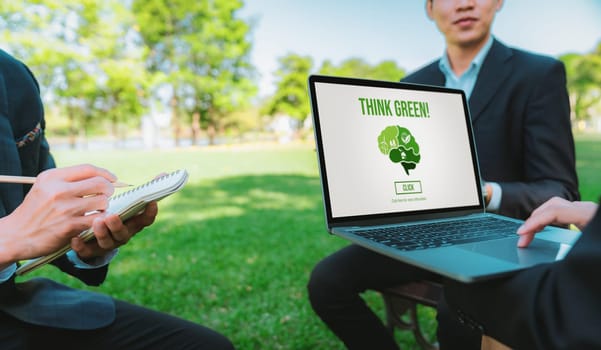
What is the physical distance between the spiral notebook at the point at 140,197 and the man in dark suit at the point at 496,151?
1.21 meters

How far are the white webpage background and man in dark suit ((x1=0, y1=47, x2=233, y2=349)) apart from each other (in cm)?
61

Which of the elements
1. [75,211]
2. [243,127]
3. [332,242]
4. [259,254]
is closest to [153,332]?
[75,211]

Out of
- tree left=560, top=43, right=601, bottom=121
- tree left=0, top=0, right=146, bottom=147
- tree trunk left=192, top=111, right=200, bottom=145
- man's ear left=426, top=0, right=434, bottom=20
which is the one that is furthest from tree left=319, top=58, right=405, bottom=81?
man's ear left=426, top=0, right=434, bottom=20

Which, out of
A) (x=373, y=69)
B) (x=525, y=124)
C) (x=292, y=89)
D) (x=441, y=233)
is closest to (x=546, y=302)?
(x=441, y=233)

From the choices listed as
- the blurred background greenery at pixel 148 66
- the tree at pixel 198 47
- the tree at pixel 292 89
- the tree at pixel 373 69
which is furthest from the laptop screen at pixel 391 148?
the tree at pixel 373 69

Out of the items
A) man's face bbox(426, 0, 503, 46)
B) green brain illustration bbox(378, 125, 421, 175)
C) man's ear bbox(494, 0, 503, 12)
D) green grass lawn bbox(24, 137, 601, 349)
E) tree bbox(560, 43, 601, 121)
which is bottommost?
green grass lawn bbox(24, 137, 601, 349)

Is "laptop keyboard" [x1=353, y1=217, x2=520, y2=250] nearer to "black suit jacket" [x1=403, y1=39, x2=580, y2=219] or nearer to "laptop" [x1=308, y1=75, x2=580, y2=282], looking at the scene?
"laptop" [x1=308, y1=75, x2=580, y2=282]

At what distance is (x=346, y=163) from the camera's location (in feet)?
4.80

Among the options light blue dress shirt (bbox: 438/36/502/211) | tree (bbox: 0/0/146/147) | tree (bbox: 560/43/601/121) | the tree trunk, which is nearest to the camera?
light blue dress shirt (bbox: 438/36/502/211)

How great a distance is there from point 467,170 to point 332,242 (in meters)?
3.88

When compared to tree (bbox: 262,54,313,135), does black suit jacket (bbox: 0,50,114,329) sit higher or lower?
lower

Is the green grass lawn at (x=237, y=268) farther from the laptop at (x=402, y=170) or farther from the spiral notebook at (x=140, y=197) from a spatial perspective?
the spiral notebook at (x=140, y=197)

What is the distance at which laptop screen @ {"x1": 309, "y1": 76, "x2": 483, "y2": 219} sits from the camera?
145 cm

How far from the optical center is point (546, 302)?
0.68 meters
